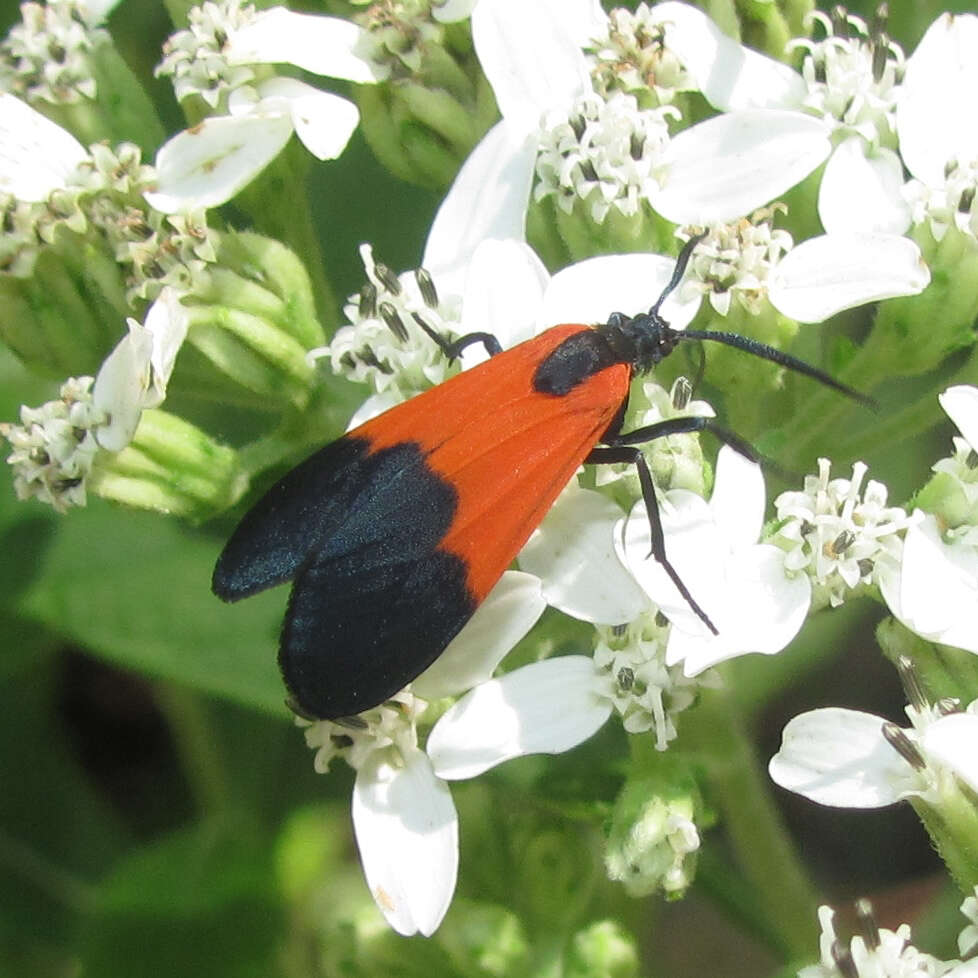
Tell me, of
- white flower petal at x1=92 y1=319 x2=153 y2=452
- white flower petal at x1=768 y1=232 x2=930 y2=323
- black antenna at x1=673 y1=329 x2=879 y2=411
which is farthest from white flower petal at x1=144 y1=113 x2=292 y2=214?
white flower petal at x1=768 y1=232 x2=930 y2=323

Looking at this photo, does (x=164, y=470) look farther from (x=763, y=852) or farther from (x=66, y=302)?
(x=763, y=852)

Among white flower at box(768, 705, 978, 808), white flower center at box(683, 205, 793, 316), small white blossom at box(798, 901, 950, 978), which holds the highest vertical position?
white flower center at box(683, 205, 793, 316)

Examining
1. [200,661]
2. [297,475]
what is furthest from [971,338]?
[200,661]

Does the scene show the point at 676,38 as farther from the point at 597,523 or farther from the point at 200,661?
the point at 200,661

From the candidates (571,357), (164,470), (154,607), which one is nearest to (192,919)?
(154,607)

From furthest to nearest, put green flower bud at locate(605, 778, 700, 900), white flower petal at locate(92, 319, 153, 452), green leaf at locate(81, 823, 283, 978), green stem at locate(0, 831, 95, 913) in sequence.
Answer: green stem at locate(0, 831, 95, 913), green leaf at locate(81, 823, 283, 978), white flower petal at locate(92, 319, 153, 452), green flower bud at locate(605, 778, 700, 900)

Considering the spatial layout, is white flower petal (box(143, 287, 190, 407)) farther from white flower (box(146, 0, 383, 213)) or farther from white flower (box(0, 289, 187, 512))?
white flower (box(146, 0, 383, 213))

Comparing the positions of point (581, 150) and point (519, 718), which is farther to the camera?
point (581, 150)

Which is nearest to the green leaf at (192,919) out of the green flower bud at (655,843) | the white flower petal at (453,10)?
the green flower bud at (655,843)
